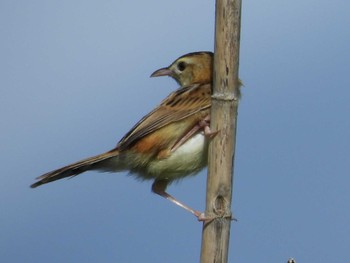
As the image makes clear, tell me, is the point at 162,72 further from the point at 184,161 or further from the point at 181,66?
the point at 184,161

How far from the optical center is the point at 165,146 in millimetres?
7152

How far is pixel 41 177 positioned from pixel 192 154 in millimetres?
1271

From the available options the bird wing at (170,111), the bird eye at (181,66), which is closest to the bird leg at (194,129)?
the bird wing at (170,111)

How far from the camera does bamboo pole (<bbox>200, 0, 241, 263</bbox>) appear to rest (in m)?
4.97

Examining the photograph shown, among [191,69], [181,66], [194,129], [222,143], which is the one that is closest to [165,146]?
[194,129]

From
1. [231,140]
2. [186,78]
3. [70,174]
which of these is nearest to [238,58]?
[231,140]

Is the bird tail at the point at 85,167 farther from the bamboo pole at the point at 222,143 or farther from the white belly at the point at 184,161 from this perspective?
the bamboo pole at the point at 222,143

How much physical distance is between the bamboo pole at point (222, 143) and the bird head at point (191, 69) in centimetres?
245

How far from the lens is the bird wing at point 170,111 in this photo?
278 inches

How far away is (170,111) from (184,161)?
1.51ft

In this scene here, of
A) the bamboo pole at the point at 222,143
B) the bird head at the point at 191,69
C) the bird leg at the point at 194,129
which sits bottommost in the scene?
the bamboo pole at the point at 222,143

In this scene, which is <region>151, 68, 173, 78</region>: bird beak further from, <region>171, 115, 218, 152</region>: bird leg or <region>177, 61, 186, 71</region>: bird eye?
<region>171, 115, 218, 152</region>: bird leg

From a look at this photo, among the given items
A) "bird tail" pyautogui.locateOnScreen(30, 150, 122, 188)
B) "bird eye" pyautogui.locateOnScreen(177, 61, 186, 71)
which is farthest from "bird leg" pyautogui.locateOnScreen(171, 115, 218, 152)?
"bird eye" pyautogui.locateOnScreen(177, 61, 186, 71)

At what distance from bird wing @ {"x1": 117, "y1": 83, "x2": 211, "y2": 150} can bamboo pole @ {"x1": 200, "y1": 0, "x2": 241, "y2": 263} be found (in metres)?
1.71
